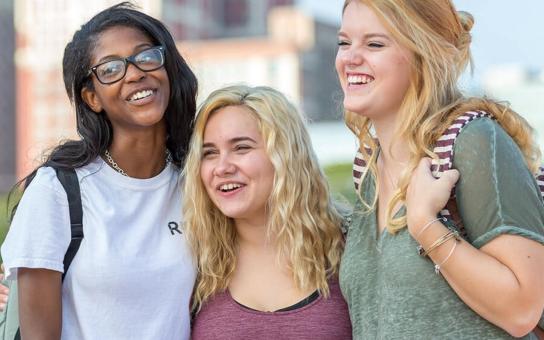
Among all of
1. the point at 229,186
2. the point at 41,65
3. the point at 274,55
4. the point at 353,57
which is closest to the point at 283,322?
the point at 229,186

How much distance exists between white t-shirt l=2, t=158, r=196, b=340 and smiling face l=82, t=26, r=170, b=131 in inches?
8.4

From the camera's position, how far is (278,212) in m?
3.60

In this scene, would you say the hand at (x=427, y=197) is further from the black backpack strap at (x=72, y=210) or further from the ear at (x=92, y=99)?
the ear at (x=92, y=99)

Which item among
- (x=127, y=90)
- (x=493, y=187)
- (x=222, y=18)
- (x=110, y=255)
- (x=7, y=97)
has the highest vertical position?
(x=127, y=90)

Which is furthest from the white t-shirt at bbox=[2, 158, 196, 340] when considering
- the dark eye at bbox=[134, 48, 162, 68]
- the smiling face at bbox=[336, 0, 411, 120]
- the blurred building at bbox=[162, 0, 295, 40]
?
the blurred building at bbox=[162, 0, 295, 40]

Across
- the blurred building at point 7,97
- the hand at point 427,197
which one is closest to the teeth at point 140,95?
the hand at point 427,197

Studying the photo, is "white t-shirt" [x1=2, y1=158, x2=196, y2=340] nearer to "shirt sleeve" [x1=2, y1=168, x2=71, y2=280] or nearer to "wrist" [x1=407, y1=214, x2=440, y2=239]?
"shirt sleeve" [x1=2, y1=168, x2=71, y2=280]

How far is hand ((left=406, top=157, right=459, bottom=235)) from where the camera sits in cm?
259

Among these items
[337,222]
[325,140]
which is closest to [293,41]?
[325,140]

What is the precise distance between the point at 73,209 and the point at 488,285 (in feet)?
5.00

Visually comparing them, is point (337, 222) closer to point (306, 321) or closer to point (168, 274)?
point (306, 321)

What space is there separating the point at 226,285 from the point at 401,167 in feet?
3.25

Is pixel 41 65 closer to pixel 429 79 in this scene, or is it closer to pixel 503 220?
pixel 429 79

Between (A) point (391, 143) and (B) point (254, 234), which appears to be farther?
(B) point (254, 234)
